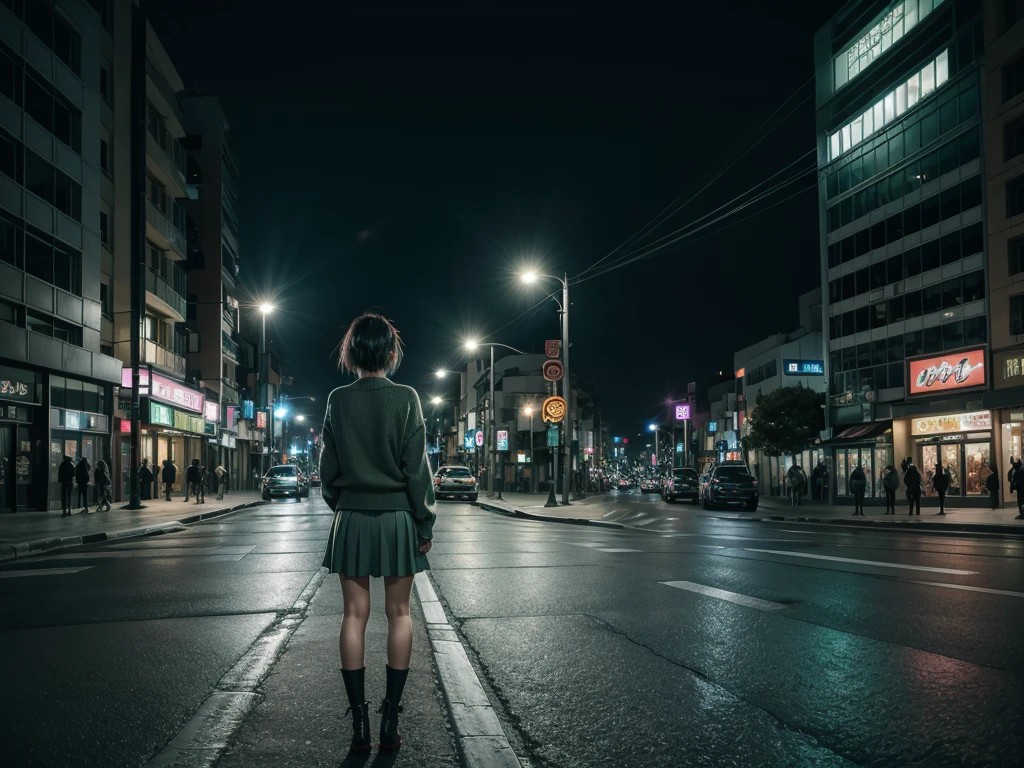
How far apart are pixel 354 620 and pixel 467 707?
32.4 inches

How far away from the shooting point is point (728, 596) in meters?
8.84

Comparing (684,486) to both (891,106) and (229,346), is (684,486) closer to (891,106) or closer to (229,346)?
(891,106)

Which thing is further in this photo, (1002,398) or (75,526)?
(1002,398)

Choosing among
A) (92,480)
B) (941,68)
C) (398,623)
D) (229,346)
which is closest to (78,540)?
(398,623)

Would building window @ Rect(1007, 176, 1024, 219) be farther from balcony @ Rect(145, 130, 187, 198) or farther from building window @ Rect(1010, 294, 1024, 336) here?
balcony @ Rect(145, 130, 187, 198)

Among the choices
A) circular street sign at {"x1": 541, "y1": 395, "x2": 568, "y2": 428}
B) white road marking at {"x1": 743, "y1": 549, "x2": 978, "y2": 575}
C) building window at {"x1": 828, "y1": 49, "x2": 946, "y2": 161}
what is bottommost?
white road marking at {"x1": 743, "y1": 549, "x2": 978, "y2": 575}

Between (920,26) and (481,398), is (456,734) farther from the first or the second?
(481,398)

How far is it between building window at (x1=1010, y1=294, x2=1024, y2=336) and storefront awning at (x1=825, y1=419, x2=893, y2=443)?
9286 millimetres

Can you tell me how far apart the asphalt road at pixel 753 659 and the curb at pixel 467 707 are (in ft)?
0.44

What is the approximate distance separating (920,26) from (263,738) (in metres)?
44.6

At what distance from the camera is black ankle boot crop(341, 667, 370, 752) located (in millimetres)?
4066

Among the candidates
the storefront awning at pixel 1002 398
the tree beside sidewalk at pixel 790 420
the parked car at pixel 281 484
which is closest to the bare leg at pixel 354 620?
the storefront awning at pixel 1002 398

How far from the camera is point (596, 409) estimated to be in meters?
142

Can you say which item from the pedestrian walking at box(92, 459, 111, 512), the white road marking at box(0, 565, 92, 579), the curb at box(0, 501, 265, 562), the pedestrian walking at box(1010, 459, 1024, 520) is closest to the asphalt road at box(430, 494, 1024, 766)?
the white road marking at box(0, 565, 92, 579)
